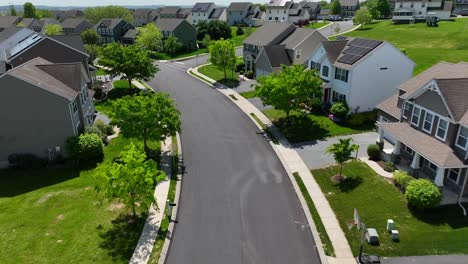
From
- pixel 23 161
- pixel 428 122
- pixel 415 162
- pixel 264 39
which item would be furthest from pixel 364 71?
pixel 23 161

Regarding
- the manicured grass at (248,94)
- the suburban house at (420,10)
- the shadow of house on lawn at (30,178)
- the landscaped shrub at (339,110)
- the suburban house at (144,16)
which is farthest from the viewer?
the suburban house at (144,16)

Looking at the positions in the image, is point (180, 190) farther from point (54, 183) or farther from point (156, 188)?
point (54, 183)

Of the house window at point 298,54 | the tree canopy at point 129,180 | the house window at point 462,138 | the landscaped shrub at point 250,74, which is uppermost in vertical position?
the house window at point 298,54

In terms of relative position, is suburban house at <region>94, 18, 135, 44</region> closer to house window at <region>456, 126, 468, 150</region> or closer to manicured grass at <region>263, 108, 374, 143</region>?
manicured grass at <region>263, 108, 374, 143</region>

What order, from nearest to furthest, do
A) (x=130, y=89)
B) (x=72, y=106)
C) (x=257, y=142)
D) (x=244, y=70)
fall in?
1. (x=72, y=106)
2. (x=257, y=142)
3. (x=130, y=89)
4. (x=244, y=70)

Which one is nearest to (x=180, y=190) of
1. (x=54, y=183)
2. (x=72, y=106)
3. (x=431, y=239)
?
(x=54, y=183)

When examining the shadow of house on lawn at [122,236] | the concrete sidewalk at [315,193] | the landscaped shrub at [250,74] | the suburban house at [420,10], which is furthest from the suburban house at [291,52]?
the suburban house at [420,10]

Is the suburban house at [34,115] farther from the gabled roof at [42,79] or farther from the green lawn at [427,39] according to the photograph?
the green lawn at [427,39]
